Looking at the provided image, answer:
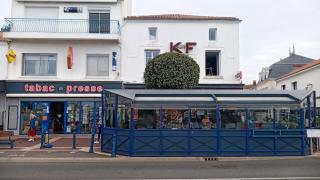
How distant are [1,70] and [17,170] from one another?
51.3 ft

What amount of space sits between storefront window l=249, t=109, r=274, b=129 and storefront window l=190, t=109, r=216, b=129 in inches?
62.7

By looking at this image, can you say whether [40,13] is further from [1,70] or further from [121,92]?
[121,92]

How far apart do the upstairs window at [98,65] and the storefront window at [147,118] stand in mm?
11148

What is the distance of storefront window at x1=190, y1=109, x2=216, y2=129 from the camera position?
15.8 meters

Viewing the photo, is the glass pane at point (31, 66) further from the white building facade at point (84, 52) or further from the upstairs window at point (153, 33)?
the upstairs window at point (153, 33)

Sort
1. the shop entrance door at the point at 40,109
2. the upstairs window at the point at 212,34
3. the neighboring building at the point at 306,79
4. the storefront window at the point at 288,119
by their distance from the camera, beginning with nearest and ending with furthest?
1. the storefront window at the point at 288,119
2. the shop entrance door at the point at 40,109
3. the neighboring building at the point at 306,79
4. the upstairs window at the point at 212,34

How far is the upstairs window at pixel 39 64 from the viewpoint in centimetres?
2609

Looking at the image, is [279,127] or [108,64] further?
[108,64]

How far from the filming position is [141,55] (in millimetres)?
26438

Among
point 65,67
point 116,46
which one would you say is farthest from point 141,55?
point 65,67

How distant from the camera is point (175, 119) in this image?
624 inches

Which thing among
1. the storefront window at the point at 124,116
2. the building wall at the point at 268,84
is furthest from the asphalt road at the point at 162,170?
the building wall at the point at 268,84

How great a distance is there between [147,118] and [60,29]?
13287 mm

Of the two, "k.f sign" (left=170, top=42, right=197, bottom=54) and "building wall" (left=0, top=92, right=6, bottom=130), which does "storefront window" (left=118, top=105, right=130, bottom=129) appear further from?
"building wall" (left=0, top=92, right=6, bottom=130)
